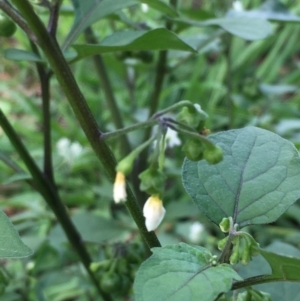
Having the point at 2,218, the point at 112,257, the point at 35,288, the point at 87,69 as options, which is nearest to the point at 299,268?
the point at 2,218

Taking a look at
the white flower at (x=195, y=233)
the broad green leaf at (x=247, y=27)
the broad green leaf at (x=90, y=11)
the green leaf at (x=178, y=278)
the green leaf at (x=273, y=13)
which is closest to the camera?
the green leaf at (x=178, y=278)

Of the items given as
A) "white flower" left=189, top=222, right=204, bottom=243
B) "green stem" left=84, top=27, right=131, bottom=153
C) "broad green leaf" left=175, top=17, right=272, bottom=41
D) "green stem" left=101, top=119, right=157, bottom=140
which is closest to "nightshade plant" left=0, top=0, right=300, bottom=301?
"green stem" left=101, top=119, right=157, bottom=140

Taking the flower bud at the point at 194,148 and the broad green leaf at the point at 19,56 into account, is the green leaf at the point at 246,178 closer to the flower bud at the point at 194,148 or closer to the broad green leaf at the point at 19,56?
the flower bud at the point at 194,148

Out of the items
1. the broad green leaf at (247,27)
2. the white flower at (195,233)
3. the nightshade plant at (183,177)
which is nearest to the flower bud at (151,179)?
the nightshade plant at (183,177)

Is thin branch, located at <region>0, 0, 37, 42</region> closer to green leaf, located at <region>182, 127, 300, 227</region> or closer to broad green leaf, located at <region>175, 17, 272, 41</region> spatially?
green leaf, located at <region>182, 127, 300, 227</region>

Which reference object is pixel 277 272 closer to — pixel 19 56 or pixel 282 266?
pixel 282 266

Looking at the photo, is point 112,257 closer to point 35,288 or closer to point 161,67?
point 35,288

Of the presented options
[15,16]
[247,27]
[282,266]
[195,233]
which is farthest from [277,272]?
[195,233]
